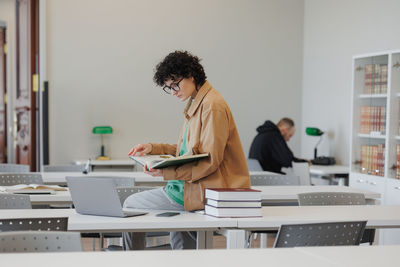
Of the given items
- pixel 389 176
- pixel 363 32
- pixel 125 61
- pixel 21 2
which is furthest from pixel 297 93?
pixel 21 2

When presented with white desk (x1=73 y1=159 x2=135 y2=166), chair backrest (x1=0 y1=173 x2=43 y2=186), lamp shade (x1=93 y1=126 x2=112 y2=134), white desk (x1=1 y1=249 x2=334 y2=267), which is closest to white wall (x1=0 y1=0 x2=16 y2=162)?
lamp shade (x1=93 y1=126 x2=112 y2=134)

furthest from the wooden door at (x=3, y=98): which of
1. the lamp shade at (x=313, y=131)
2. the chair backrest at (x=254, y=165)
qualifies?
the chair backrest at (x=254, y=165)

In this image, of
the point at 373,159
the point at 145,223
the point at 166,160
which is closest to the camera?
the point at 145,223

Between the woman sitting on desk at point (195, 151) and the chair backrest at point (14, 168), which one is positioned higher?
the woman sitting on desk at point (195, 151)

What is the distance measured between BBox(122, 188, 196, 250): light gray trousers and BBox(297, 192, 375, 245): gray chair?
867mm

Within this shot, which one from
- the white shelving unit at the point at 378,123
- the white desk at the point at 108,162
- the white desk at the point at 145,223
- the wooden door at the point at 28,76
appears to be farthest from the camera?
the wooden door at the point at 28,76

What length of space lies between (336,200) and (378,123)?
8.14 ft

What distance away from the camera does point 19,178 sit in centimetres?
508

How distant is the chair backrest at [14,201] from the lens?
3639mm

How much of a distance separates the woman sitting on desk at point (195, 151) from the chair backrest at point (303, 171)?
144 inches

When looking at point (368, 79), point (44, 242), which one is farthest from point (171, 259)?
point (368, 79)

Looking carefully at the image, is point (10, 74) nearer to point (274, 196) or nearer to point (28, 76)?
point (28, 76)

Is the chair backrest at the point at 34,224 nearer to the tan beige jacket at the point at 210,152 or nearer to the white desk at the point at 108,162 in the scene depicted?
the tan beige jacket at the point at 210,152

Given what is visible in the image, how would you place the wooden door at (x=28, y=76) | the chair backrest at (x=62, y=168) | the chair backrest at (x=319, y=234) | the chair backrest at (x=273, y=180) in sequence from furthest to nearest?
the wooden door at (x=28, y=76), the chair backrest at (x=62, y=168), the chair backrest at (x=273, y=180), the chair backrest at (x=319, y=234)
